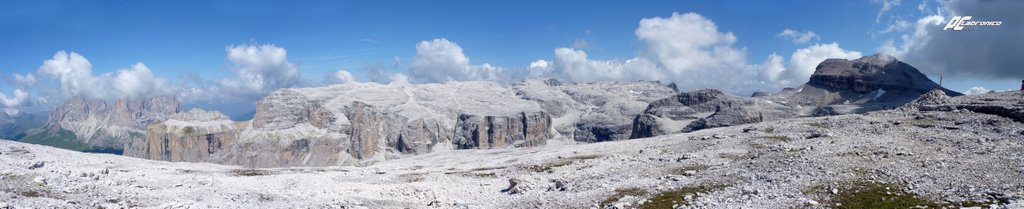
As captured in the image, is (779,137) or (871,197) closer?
(871,197)

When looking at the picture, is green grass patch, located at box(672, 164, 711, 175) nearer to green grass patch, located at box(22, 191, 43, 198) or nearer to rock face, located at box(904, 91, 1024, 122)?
rock face, located at box(904, 91, 1024, 122)

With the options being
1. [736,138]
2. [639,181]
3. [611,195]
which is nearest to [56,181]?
[611,195]

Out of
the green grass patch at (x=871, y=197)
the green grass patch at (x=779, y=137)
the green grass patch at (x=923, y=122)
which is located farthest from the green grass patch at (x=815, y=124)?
the green grass patch at (x=871, y=197)

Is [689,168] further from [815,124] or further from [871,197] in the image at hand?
Answer: [815,124]

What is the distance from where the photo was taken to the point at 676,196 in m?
37.8

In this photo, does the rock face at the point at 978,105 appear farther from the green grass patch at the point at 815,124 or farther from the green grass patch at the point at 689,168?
the green grass patch at the point at 689,168

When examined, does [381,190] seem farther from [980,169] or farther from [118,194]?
[980,169]

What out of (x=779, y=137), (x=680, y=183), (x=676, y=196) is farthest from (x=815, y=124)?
(x=676, y=196)

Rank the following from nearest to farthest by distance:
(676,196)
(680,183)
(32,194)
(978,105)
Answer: (32,194) < (676,196) < (680,183) < (978,105)

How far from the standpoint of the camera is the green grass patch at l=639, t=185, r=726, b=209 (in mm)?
35594

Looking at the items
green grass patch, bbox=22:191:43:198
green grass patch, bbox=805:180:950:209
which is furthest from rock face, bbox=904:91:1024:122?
green grass patch, bbox=22:191:43:198

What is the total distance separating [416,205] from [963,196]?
112ft

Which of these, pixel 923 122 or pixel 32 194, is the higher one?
pixel 923 122

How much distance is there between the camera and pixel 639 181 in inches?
1809
